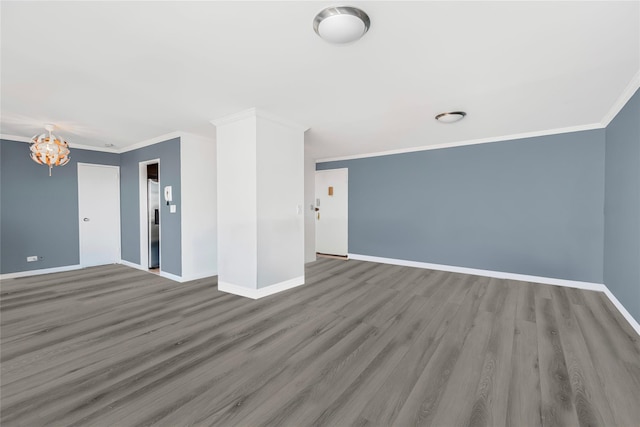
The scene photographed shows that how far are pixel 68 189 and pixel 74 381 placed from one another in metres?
4.84

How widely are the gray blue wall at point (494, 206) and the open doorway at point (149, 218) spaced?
426 centimetres

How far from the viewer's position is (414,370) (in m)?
2.07

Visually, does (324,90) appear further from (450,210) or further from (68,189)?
(68,189)

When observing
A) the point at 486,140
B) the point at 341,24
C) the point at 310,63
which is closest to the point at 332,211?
the point at 486,140

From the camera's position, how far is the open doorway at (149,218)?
534 centimetres

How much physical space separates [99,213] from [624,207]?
27.7ft

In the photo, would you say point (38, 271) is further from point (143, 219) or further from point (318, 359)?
point (318, 359)

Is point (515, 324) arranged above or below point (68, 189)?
below

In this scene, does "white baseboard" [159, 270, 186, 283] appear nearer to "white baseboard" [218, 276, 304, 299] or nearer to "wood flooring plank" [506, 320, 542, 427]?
"white baseboard" [218, 276, 304, 299]

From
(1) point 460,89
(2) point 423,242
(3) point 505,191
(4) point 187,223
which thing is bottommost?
(2) point 423,242

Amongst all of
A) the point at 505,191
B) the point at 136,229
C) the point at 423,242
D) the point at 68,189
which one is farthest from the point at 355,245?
the point at 68,189

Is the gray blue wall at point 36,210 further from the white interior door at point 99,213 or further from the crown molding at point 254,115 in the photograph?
the crown molding at point 254,115

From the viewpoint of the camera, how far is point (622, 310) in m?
3.11

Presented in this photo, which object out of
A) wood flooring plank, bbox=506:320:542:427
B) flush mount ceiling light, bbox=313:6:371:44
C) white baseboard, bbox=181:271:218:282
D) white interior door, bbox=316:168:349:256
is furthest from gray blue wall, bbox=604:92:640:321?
white baseboard, bbox=181:271:218:282
